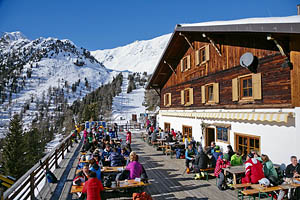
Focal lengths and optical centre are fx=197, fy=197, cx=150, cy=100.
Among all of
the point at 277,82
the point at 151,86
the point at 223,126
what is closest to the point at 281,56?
the point at 277,82

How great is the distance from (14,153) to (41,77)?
146m

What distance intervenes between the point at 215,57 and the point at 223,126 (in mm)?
3679

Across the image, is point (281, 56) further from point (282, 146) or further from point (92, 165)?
point (92, 165)

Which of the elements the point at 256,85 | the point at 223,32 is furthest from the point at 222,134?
the point at 223,32

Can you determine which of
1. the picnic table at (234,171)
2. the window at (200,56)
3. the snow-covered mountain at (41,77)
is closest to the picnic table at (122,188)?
the picnic table at (234,171)

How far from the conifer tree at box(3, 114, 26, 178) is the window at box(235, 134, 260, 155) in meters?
27.0

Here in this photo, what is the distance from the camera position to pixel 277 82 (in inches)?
265

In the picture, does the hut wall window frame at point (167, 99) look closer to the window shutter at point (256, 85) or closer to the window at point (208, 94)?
the window at point (208, 94)

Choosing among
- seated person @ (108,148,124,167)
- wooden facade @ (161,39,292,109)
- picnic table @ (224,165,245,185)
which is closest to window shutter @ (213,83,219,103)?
wooden facade @ (161,39,292,109)

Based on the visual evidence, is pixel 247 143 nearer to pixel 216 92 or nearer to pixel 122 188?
pixel 216 92

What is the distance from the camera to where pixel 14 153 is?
2566 cm

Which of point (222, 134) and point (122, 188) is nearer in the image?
point (122, 188)

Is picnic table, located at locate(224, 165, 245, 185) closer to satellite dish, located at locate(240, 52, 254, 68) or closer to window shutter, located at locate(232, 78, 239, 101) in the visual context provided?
window shutter, located at locate(232, 78, 239, 101)

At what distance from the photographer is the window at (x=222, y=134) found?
946cm
